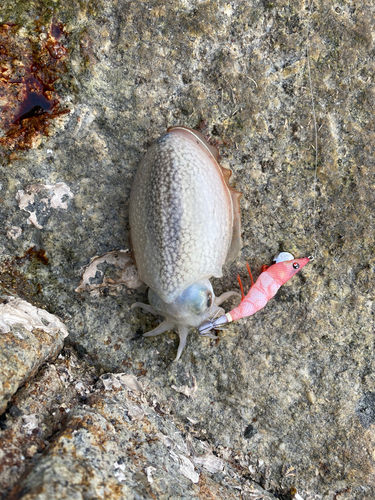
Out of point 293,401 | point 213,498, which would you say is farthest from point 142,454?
point 293,401

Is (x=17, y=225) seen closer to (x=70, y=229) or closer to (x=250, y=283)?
(x=70, y=229)

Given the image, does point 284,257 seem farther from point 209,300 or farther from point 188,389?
point 188,389

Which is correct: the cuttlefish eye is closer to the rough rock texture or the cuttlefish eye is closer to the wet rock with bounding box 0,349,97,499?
the rough rock texture

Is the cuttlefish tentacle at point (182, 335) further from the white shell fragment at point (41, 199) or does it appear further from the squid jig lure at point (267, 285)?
the white shell fragment at point (41, 199)

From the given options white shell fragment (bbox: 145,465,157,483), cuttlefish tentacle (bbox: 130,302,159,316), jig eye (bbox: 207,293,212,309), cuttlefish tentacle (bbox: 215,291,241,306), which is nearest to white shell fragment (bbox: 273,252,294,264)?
cuttlefish tentacle (bbox: 215,291,241,306)

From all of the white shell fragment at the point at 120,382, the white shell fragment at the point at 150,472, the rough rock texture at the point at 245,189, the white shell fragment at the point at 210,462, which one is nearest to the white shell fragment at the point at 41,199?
the rough rock texture at the point at 245,189

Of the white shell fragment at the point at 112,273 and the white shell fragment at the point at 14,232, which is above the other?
the white shell fragment at the point at 14,232
